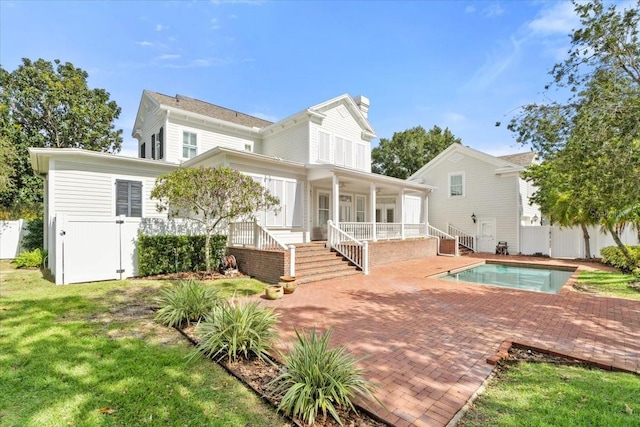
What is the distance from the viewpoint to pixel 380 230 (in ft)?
50.6

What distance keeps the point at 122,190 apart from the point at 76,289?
535cm

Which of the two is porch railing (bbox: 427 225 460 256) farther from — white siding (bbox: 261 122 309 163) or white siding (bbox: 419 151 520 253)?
white siding (bbox: 261 122 309 163)

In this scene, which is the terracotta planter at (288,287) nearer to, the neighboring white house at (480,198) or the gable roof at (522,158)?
the neighboring white house at (480,198)

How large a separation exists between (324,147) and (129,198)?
9.35 metres

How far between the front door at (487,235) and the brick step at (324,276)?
12.7m

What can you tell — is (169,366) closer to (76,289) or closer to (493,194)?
(76,289)

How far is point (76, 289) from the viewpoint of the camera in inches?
312

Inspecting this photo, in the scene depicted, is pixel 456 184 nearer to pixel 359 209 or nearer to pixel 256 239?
pixel 359 209

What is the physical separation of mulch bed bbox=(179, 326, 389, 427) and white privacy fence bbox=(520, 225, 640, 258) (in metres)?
19.4

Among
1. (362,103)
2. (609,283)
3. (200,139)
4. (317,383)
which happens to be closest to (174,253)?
(200,139)

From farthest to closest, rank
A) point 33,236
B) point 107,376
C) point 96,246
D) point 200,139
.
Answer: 1. point 200,139
2. point 33,236
3. point 96,246
4. point 107,376

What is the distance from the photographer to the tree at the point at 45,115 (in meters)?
21.3

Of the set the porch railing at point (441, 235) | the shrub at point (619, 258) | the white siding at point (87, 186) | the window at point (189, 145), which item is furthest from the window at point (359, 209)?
the shrub at point (619, 258)

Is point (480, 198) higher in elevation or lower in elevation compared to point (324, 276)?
higher
